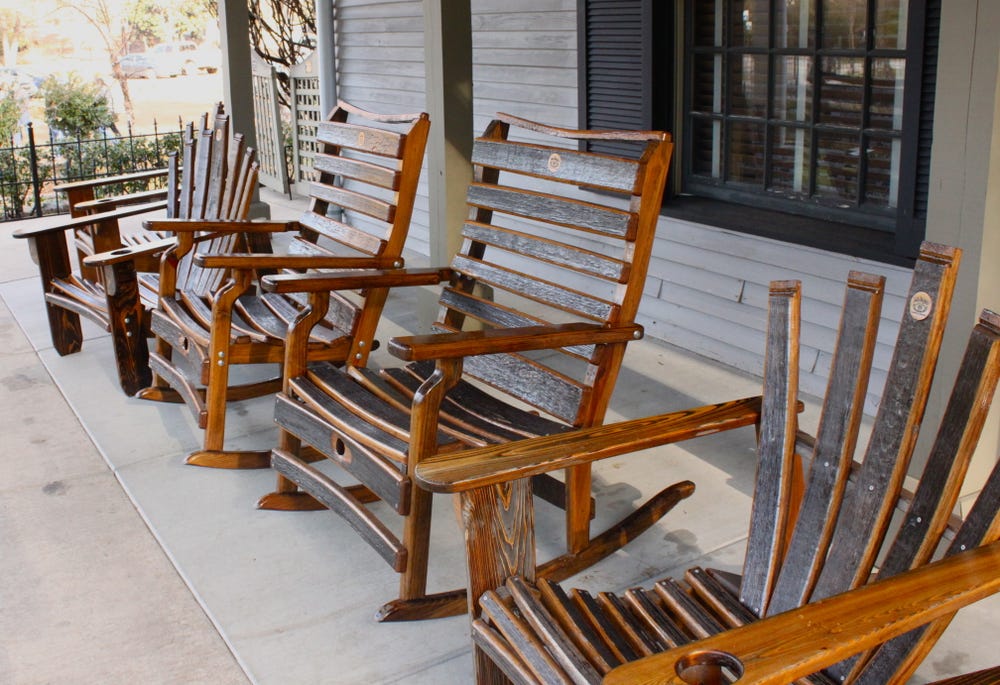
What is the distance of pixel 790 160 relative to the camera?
3969 mm

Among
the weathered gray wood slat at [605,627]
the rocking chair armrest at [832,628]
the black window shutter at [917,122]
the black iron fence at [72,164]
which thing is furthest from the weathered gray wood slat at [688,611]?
the black iron fence at [72,164]

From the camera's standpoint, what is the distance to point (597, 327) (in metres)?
Answer: 2.43

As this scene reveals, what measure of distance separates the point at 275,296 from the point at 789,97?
1972 mm

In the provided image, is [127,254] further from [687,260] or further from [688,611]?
[688,611]

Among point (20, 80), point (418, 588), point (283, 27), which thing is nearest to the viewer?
point (418, 588)

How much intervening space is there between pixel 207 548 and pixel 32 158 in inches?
239

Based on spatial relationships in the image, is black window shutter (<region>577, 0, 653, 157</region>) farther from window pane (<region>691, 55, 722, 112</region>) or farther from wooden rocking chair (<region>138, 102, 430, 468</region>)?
wooden rocking chair (<region>138, 102, 430, 468</region>)

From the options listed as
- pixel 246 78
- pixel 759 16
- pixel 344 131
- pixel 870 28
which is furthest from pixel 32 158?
pixel 870 28

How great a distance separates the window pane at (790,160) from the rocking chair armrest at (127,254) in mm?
2195

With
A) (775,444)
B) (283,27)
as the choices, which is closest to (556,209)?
(775,444)

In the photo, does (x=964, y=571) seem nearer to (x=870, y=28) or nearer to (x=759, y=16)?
(x=870, y=28)

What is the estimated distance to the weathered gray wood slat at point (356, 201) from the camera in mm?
3180

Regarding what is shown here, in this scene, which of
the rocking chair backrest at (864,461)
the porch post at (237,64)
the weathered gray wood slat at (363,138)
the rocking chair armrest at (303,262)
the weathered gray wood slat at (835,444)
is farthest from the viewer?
the porch post at (237,64)

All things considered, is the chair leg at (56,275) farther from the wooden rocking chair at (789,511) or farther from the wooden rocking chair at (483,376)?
the wooden rocking chair at (789,511)
